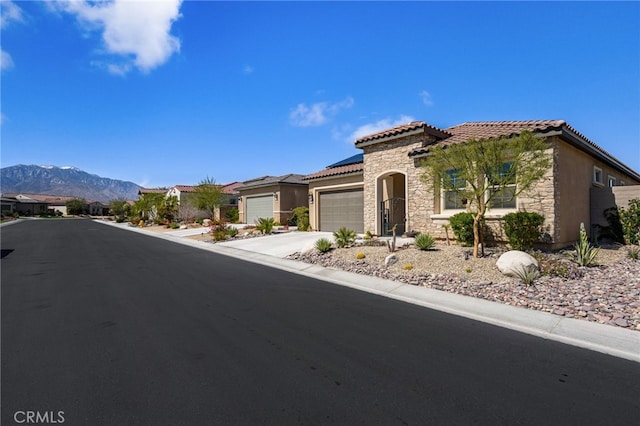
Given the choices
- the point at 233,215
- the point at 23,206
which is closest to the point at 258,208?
the point at 233,215

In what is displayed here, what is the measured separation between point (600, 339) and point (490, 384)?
2631mm

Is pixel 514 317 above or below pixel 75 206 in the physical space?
below

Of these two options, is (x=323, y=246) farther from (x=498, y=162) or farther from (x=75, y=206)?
(x=75, y=206)

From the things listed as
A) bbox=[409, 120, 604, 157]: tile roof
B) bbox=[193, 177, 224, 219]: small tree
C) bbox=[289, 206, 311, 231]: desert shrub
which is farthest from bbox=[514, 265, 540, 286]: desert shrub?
bbox=[193, 177, 224, 219]: small tree

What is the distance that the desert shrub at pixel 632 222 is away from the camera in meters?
12.9

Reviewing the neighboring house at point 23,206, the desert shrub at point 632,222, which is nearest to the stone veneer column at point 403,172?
the desert shrub at point 632,222

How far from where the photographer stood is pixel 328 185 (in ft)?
68.4

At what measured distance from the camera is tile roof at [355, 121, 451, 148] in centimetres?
1425

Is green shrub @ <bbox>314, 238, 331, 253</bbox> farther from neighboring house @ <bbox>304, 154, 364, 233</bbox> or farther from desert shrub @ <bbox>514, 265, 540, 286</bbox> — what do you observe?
desert shrub @ <bbox>514, 265, 540, 286</bbox>

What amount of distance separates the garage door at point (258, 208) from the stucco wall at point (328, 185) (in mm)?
7738

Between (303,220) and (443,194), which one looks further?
(303,220)

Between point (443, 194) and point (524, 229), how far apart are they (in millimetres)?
3580

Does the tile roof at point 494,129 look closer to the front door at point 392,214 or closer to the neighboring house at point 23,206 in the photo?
the front door at point 392,214

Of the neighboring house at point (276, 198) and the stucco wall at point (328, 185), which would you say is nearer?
the stucco wall at point (328, 185)
